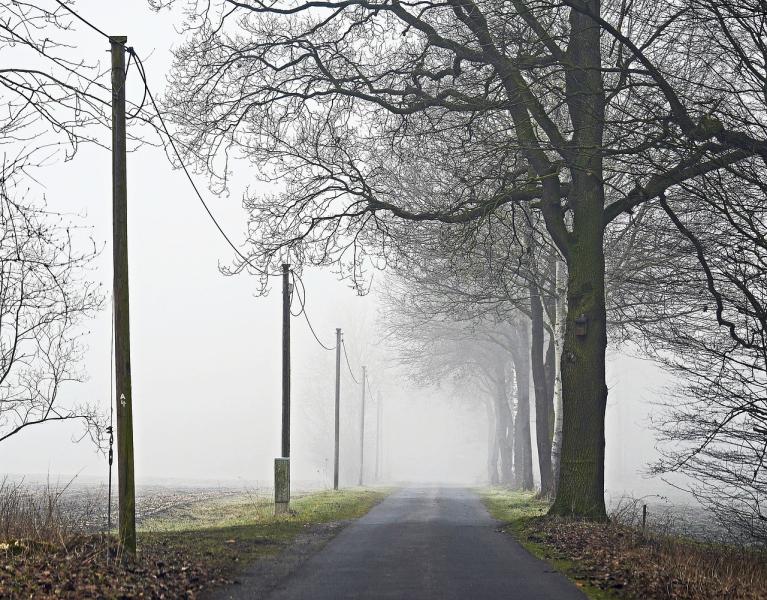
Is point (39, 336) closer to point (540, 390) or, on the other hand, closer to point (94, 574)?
point (94, 574)

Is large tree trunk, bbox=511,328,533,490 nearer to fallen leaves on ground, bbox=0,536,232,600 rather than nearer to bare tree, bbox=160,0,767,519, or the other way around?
bare tree, bbox=160,0,767,519

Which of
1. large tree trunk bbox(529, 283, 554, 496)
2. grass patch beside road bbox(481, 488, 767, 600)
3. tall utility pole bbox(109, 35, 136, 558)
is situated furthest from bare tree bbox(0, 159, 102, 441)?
large tree trunk bbox(529, 283, 554, 496)

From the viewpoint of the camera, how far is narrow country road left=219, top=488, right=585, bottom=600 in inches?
384

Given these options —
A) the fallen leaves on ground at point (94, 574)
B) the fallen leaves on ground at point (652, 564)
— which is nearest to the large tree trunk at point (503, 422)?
the fallen leaves on ground at point (652, 564)

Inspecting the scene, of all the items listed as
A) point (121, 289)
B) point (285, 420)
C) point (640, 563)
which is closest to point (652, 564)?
point (640, 563)

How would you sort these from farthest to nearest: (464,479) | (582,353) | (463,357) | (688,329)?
(464,479) < (463,357) < (688,329) < (582,353)

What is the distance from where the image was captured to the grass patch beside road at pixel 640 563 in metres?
9.52

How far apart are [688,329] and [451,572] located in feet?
32.8

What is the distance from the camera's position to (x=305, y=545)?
14.4 meters

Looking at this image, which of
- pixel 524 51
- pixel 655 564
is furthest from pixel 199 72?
pixel 655 564

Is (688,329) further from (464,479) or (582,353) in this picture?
(464,479)

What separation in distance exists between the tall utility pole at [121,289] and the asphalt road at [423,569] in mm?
2429

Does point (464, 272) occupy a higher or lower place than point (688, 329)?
higher

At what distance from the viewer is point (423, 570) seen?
37.8ft
